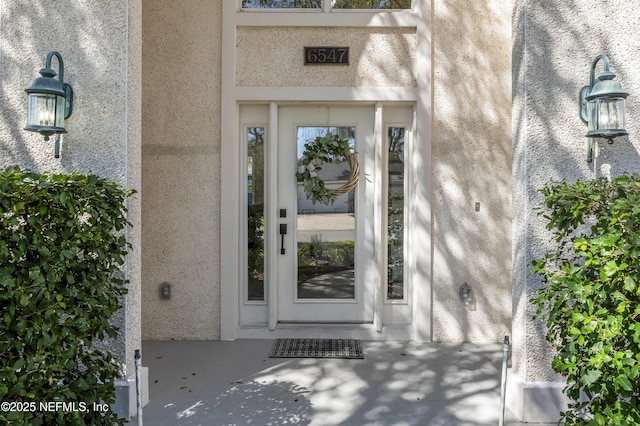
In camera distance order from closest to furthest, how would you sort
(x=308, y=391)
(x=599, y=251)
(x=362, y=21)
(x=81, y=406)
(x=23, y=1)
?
(x=599, y=251)
(x=81, y=406)
(x=23, y=1)
(x=308, y=391)
(x=362, y=21)

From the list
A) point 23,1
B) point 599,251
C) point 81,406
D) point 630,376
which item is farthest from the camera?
point 23,1

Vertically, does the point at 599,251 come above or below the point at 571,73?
below

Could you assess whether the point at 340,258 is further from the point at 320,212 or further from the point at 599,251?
the point at 599,251

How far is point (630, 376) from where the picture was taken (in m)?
1.92

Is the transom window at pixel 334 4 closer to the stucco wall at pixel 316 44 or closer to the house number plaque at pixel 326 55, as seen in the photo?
the stucco wall at pixel 316 44

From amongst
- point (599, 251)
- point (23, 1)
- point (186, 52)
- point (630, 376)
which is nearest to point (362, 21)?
point (186, 52)

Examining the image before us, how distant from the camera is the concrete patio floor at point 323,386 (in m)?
3.02

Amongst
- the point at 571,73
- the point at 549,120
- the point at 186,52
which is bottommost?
the point at 549,120

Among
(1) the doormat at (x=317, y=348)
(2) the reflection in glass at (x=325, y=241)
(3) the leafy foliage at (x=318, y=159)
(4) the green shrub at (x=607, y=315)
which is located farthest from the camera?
(2) the reflection in glass at (x=325, y=241)

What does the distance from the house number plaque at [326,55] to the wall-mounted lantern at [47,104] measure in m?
2.45

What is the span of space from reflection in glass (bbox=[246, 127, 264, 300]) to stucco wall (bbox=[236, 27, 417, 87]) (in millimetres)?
657

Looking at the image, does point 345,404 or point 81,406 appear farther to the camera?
point 345,404

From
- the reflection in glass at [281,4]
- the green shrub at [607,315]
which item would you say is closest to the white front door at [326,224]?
the reflection in glass at [281,4]

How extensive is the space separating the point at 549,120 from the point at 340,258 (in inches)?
99.5
